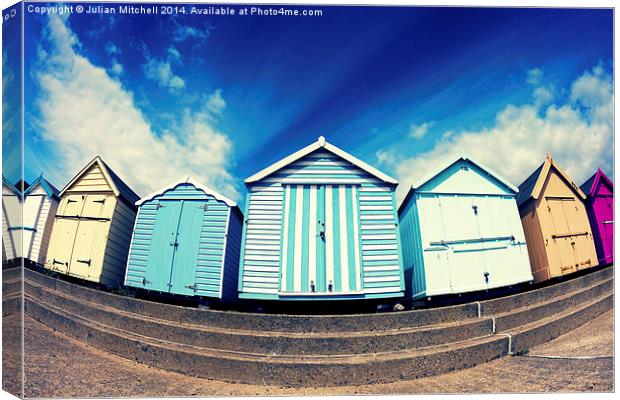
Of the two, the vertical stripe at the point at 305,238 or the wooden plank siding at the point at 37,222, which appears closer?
the wooden plank siding at the point at 37,222

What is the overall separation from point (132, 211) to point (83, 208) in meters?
0.99

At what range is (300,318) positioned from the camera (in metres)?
7.44

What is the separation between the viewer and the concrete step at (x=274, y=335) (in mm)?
7203

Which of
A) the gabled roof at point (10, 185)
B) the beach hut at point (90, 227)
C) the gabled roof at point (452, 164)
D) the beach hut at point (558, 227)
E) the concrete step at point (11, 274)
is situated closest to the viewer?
the gabled roof at point (10, 185)

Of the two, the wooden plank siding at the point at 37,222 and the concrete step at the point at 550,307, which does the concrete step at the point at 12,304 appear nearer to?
the wooden plank siding at the point at 37,222

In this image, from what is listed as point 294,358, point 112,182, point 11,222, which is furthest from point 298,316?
point 11,222

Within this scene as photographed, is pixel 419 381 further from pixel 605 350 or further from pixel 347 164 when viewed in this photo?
pixel 347 164

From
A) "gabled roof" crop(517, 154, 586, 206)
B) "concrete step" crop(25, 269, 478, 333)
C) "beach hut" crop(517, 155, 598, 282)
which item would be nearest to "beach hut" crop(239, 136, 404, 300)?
"concrete step" crop(25, 269, 478, 333)

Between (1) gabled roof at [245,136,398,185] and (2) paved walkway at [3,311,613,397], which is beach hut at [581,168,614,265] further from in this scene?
(1) gabled roof at [245,136,398,185]

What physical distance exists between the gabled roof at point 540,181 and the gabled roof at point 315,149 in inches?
125

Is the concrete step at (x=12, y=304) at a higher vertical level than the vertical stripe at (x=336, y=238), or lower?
lower

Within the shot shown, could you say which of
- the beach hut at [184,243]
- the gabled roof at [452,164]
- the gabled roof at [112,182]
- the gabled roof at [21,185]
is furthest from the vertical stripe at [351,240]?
the gabled roof at [21,185]

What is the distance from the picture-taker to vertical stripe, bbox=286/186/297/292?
748 centimetres

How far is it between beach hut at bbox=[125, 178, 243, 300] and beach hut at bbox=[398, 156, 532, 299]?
167 inches
